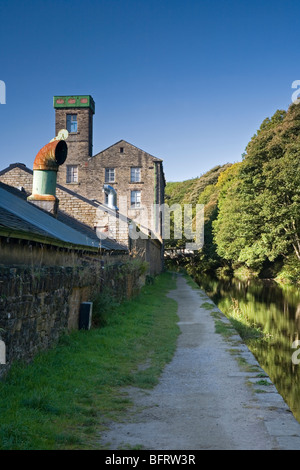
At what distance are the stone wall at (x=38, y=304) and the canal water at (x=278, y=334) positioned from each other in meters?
4.04

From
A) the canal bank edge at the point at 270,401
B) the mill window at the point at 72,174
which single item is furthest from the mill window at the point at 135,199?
the canal bank edge at the point at 270,401

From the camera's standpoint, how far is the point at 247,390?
5785mm

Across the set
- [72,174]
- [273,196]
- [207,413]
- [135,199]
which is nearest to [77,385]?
[207,413]

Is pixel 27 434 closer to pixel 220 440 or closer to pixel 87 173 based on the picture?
pixel 220 440

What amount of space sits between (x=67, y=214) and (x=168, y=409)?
17.6 meters

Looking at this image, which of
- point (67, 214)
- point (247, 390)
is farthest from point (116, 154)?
point (247, 390)

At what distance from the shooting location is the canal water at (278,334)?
8246 millimetres

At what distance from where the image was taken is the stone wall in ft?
17.5

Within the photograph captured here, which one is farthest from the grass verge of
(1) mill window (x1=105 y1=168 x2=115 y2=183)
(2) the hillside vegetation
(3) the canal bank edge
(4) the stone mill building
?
(1) mill window (x1=105 y1=168 x2=115 y2=183)

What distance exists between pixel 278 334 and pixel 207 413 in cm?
857

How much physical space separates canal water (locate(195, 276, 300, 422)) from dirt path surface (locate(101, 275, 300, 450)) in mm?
1220

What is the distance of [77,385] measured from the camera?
5.53 m

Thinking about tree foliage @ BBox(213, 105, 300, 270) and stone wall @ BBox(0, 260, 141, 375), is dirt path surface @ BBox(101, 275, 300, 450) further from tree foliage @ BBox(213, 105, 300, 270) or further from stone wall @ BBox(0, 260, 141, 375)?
tree foliage @ BBox(213, 105, 300, 270)

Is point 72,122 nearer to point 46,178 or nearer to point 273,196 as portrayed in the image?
point 273,196
